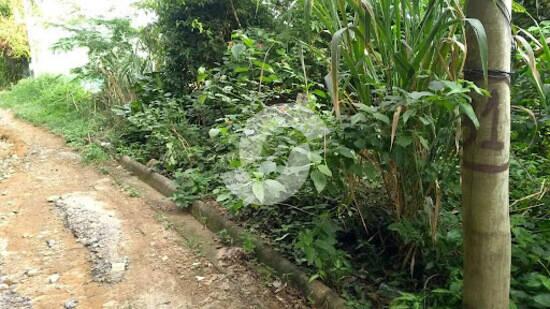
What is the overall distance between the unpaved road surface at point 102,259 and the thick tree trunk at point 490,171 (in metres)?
0.88

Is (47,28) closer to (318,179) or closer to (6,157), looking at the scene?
(6,157)

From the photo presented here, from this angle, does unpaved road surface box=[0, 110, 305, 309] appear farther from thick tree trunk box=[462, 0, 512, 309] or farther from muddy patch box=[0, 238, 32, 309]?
thick tree trunk box=[462, 0, 512, 309]

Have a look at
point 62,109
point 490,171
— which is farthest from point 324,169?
point 62,109

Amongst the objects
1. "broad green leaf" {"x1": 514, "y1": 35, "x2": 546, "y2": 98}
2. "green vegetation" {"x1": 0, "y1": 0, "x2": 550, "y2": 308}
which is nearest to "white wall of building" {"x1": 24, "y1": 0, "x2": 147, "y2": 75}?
"green vegetation" {"x1": 0, "y1": 0, "x2": 550, "y2": 308}

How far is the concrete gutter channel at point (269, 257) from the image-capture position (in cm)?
184

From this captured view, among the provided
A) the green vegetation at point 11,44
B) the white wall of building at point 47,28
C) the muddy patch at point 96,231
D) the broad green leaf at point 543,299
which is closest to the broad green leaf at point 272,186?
the broad green leaf at point 543,299

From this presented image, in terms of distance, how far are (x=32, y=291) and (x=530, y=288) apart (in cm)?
228

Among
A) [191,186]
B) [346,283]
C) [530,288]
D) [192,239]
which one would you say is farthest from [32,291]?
[530,288]

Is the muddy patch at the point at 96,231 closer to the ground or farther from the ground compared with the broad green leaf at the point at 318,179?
closer to the ground

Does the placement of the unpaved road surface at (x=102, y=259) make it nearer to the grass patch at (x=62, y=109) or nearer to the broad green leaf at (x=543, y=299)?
the broad green leaf at (x=543, y=299)

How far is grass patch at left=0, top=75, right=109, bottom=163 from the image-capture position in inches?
217

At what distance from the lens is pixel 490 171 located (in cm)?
123

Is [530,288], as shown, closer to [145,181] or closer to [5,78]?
[145,181]

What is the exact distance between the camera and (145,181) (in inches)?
158
